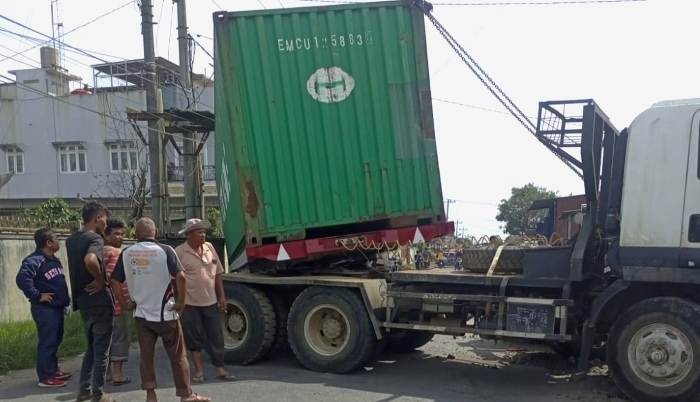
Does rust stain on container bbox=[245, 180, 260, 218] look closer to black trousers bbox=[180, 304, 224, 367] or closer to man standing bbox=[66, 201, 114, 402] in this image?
black trousers bbox=[180, 304, 224, 367]

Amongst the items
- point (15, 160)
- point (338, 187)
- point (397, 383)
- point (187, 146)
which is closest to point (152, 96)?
point (187, 146)

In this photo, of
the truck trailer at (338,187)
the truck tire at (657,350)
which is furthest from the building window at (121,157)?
the truck tire at (657,350)

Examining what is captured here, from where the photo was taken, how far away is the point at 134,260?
5.38 metres

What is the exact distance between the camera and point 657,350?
17.7 feet

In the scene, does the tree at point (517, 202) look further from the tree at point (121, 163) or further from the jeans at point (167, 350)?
the jeans at point (167, 350)

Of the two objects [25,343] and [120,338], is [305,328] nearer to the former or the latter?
[120,338]

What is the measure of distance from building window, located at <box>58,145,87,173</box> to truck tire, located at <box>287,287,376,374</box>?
1022 inches

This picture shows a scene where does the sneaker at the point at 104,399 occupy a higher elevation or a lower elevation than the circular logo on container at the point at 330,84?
lower

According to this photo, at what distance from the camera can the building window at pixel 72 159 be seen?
30344mm

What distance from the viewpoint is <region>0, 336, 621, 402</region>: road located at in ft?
19.6

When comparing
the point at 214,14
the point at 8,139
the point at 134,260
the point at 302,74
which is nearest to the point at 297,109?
the point at 302,74

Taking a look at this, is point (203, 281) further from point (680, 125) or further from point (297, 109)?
point (680, 125)

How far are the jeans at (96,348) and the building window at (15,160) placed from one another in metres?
28.5

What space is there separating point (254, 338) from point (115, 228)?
2.16m
